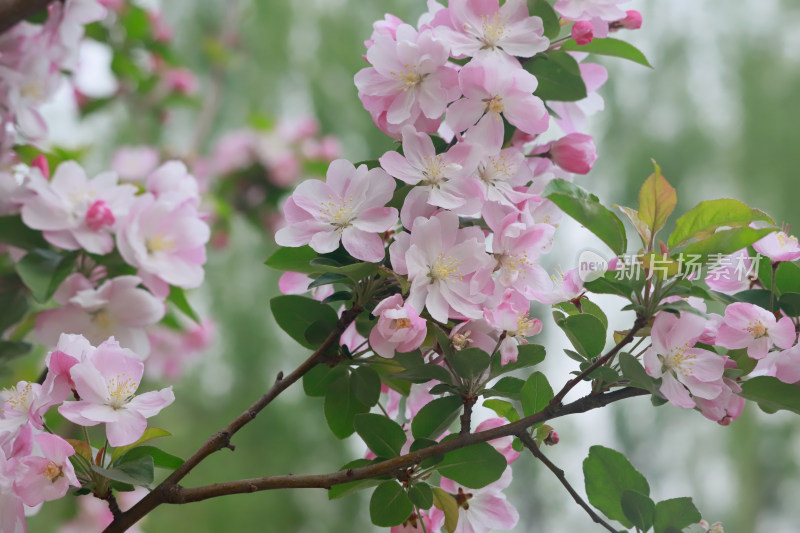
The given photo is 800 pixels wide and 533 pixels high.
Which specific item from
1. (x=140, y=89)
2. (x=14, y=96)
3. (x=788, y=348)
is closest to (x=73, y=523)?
(x=140, y=89)

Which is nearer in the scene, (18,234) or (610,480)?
(610,480)

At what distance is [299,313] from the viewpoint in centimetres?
55

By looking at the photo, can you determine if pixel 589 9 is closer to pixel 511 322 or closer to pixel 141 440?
pixel 511 322

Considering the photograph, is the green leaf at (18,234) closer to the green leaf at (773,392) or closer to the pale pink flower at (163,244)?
the pale pink flower at (163,244)

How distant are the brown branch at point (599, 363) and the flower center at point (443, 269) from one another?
93 millimetres

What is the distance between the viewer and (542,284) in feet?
1.67

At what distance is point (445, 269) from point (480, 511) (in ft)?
0.66

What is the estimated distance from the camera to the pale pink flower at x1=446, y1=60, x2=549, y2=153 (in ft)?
1.64

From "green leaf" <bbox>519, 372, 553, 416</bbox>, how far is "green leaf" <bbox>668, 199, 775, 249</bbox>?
0.12 metres

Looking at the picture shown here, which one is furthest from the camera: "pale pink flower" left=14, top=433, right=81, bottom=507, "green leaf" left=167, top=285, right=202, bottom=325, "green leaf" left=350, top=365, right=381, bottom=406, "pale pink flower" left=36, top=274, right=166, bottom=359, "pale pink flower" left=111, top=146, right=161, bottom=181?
"pale pink flower" left=111, top=146, right=161, bottom=181

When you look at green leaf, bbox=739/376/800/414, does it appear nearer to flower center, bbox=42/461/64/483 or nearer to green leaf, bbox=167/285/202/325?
flower center, bbox=42/461/64/483

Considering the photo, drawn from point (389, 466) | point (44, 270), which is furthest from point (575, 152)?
point (44, 270)

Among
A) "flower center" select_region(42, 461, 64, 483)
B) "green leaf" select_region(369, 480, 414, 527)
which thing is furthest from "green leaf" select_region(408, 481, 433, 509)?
"flower center" select_region(42, 461, 64, 483)

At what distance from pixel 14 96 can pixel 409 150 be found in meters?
0.50
